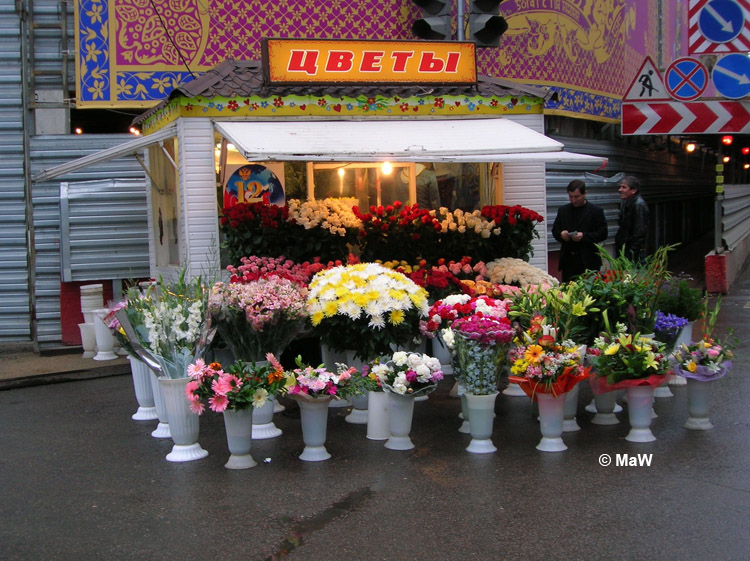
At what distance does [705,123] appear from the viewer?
1105 centimetres

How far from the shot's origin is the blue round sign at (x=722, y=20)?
11.1 meters

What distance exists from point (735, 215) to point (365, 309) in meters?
13.1

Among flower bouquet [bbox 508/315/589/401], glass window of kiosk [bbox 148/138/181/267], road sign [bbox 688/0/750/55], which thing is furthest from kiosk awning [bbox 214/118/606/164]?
road sign [bbox 688/0/750/55]

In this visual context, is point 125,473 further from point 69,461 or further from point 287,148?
point 287,148

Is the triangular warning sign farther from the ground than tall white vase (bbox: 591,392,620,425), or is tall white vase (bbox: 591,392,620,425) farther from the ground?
the triangular warning sign

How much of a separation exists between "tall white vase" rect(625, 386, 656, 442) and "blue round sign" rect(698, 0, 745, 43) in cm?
676

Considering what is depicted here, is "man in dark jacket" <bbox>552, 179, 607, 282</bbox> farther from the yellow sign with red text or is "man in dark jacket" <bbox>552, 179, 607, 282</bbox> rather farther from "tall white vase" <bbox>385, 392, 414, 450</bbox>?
"tall white vase" <bbox>385, 392, 414, 450</bbox>

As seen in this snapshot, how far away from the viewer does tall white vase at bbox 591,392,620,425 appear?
6.78 m

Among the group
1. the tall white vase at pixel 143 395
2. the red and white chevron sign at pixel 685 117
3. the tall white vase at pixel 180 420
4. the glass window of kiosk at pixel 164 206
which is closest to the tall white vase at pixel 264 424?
the tall white vase at pixel 180 420

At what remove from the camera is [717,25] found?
1119cm

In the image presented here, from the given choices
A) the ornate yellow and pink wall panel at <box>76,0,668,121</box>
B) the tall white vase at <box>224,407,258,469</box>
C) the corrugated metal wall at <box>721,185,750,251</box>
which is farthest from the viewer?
the corrugated metal wall at <box>721,185,750,251</box>

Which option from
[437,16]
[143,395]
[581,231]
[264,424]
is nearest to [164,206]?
[143,395]

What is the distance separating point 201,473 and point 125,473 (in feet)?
1.77

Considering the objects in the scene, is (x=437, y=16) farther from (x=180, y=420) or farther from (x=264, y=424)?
(x=180, y=420)
